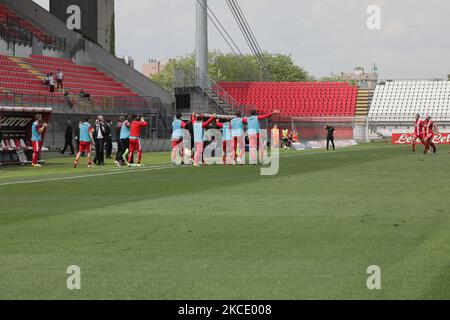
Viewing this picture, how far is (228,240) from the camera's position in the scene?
1236 centimetres

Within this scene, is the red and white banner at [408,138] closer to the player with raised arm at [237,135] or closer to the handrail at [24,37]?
the handrail at [24,37]

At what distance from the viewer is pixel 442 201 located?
18.1 metres

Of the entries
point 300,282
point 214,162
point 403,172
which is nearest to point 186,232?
point 300,282

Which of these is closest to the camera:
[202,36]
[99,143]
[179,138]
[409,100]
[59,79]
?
[179,138]

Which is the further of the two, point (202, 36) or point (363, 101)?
point (363, 101)

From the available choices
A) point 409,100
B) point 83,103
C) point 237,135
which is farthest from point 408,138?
point 237,135

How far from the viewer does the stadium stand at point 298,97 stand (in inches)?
3745

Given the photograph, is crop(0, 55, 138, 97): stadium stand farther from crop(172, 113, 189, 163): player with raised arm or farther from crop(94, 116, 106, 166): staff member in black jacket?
crop(172, 113, 189, 163): player with raised arm

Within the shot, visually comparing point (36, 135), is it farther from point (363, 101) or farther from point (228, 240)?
point (363, 101)

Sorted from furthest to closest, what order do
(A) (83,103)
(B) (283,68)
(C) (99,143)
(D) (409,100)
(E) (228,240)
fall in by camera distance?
(B) (283,68) → (D) (409,100) → (A) (83,103) → (C) (99,143) → (E) (228,240)

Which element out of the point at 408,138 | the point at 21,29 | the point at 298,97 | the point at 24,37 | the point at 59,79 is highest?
the point at 21,29

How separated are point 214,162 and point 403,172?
12209 mm

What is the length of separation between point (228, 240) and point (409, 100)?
9201 cm

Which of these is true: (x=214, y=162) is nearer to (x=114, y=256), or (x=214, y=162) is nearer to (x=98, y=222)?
(x=98, y=222)
